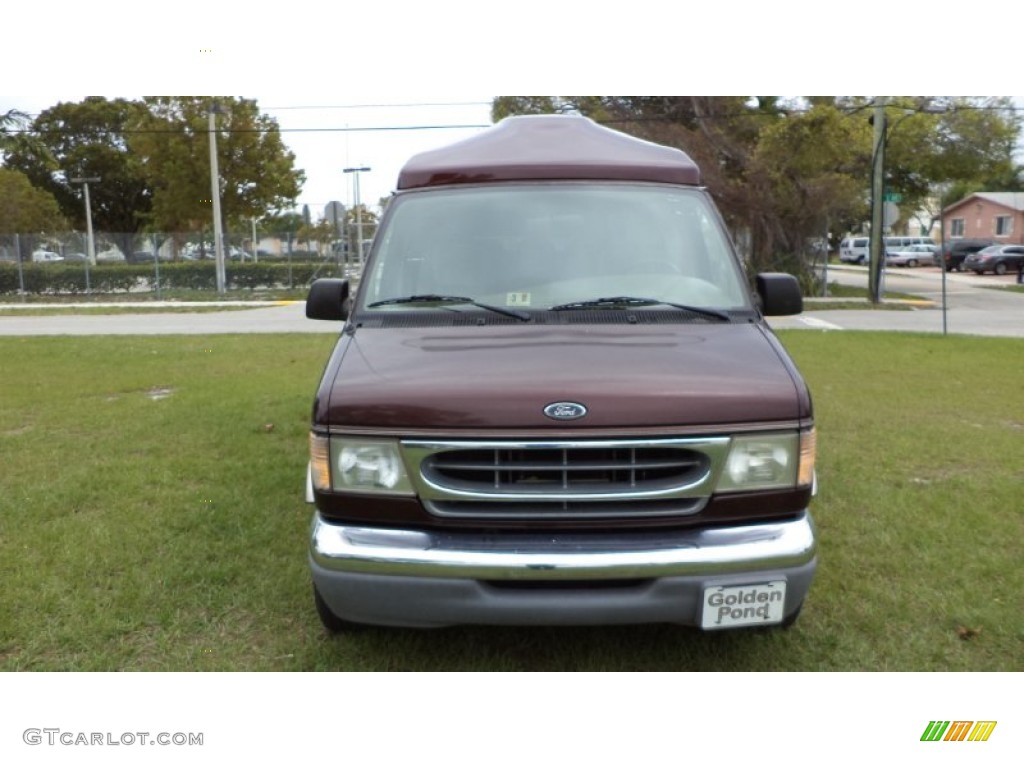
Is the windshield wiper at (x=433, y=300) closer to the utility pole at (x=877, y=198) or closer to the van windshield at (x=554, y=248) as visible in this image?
the van windshield at (x=554, y=248)

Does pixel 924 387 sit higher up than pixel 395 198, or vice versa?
pixel 395 198

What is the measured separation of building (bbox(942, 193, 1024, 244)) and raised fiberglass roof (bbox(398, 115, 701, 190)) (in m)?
53.7

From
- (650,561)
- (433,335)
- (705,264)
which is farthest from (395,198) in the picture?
(650,561)

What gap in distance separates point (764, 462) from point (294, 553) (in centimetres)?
262

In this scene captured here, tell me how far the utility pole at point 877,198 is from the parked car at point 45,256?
2513 cm

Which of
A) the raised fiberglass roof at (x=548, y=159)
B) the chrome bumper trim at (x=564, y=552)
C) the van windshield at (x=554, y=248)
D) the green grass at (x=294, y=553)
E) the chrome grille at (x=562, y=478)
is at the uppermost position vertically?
the raised fiberglass roof at (x=548, y=159)

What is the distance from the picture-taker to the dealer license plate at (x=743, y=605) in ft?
9.43

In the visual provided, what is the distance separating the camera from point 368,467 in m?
3.00

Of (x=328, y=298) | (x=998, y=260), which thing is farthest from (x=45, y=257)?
(x=998, y=260)

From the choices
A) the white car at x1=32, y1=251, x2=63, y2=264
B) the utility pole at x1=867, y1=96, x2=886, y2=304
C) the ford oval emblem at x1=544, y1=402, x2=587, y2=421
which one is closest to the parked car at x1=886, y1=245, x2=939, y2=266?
the utility pole at x1=867, y1=96, x2=886, y2=304

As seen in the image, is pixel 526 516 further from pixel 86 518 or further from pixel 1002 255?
pixel 1002 255

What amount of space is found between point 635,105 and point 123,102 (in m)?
25.0

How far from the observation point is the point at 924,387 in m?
9.23
